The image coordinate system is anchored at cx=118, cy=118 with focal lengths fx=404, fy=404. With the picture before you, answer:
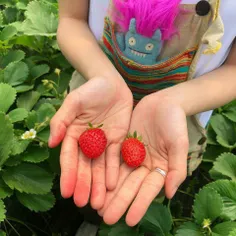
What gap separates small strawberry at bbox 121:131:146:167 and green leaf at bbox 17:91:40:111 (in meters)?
0.49

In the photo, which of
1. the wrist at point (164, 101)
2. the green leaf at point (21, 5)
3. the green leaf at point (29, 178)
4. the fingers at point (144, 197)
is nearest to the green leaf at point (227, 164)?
the wrist at point (164, 101)

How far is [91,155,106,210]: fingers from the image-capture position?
0.87 m

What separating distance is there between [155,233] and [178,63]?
466mm

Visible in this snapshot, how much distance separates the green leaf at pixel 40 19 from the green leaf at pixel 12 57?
0.10 m

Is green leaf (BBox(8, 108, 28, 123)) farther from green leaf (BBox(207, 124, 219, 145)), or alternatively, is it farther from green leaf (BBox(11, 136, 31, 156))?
green leaf (BBox(207, 124, 219, 145))

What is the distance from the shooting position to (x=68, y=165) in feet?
2.87

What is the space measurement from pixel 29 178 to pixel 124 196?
1.19 ft

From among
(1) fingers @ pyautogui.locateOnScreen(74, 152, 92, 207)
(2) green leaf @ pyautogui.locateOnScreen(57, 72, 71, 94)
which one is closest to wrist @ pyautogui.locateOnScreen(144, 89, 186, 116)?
(1) fingers @ pyautogui.locateOnScreen(74, 152, 92, 207)

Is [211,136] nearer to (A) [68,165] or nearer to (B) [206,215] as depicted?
(B) [206,215]

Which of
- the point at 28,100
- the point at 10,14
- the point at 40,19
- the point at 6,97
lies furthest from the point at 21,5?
the point at 6,97

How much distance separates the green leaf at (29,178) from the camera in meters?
1.08

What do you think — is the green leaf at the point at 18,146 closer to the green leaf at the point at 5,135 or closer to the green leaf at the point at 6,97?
the green leaf at the point at 5,135

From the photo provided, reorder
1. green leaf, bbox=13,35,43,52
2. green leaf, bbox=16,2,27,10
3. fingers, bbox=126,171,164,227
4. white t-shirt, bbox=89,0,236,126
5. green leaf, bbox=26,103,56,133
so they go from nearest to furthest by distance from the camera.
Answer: fingers, bbox=126,171,164,227, white t-shirt, bbox=89,0,236,126, green leaf, bbox=26,103,56,133, green leaf, bbox=13,35,43,52, green leaf, bbox=16,2,27,10

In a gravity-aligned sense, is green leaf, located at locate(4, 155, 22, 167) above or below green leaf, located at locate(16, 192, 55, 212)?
above
